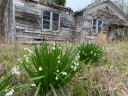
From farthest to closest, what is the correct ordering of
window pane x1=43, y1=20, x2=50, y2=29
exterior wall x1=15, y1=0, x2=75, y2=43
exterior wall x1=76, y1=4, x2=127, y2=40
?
exterior wall x1=76, y1=4, x2=127, y2=40
window pane x1=43, y1=20, x2=50, y2=29
exterior wall x1=15, y1=0, x2=75, y2=43

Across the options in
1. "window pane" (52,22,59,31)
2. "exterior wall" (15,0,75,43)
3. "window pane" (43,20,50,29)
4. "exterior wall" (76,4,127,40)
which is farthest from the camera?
"exterior wall" (76,4,127,40)

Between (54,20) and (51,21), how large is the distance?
434 millimetres

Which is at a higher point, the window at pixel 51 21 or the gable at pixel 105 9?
the gable at pixel 105 9

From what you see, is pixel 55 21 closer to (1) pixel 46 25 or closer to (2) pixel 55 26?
(2) pixel 55 26

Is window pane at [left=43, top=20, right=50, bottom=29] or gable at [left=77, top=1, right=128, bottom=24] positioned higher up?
gable at [left=77, top=1, right=128, bottom=24]

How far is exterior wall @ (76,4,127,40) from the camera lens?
932 cm

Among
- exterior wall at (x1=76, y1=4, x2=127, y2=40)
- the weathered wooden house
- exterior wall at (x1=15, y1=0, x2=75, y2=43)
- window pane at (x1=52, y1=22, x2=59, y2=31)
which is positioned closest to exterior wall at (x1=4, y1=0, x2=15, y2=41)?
the weathered wooden house

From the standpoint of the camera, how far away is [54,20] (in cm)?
831

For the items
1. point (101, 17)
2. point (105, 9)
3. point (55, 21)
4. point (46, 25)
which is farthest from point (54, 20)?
point (105, 9)

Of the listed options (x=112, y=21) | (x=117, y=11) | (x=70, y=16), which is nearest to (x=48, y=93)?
(x=70, y=16)

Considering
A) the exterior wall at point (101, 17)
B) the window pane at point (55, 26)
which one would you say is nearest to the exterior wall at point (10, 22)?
the window pane at point (55, 26)

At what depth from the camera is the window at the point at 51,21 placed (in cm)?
785

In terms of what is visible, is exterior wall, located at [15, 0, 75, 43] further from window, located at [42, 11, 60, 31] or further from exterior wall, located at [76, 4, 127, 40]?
exterior wall, located at [76, 4, 127, 40]

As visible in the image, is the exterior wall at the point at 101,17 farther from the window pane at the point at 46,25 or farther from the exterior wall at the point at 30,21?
the window pane at the point at 46,25
